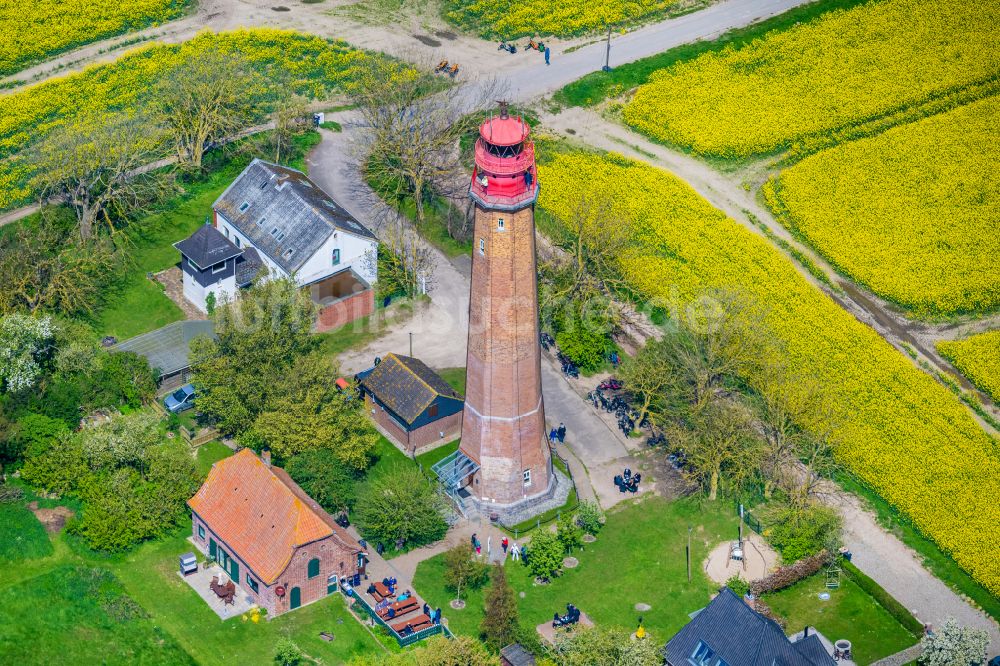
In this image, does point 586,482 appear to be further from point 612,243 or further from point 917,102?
point 917,102

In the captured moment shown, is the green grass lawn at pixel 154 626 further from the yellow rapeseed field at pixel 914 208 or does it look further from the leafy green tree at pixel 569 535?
the yellow rapeseed field at pixel 914 208

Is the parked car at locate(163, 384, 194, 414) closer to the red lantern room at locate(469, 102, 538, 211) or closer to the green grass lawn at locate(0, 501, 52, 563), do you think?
the green grass lawn at locate(0, 501, 52, 563)

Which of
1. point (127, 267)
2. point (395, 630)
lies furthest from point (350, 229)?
point (395, 630)

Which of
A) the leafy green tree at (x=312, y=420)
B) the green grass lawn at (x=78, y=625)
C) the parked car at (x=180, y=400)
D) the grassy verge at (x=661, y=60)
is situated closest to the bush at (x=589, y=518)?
the leafy green tree at (x=312, y=420)

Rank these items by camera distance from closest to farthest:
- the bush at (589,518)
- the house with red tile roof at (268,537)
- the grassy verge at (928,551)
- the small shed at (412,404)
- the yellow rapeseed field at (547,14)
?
the house with red tile roof at (268,537) → the grassy verge at (928,551) → the bush at (589,518) → the small shed at (412,404) → the yellow rapeseed field at (547,14)

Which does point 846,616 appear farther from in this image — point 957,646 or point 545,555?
point 545,555

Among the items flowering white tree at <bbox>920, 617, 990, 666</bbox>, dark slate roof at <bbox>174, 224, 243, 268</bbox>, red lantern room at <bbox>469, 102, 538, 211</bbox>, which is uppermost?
red lantern room at <bbox>469, 102, 538, 211</bbox>

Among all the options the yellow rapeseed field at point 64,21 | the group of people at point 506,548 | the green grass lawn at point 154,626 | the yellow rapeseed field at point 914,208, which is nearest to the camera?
the green grass lawn at point 154,626

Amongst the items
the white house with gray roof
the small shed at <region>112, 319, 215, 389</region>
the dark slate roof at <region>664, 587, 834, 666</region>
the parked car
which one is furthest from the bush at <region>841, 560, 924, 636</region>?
the small shed at <region>112, 319, 215, 389</region>
